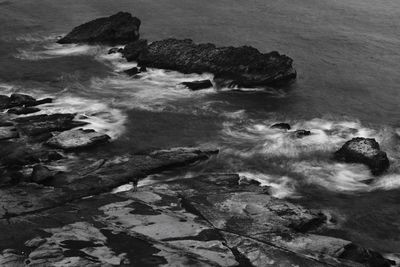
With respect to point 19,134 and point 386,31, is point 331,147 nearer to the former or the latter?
point 19,134

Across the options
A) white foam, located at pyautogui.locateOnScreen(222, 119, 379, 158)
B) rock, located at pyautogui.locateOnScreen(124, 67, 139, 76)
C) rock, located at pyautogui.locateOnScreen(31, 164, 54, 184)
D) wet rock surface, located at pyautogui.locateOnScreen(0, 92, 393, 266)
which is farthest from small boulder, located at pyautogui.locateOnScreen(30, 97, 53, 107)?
white foam, located at pyautogui.locateOnScreen(222, 119, 379, 158)

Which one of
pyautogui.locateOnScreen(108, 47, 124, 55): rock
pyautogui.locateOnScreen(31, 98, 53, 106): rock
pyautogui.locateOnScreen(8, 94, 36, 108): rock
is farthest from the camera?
pyautogui.locateOnScreen(108, 47, 124, 55): rock

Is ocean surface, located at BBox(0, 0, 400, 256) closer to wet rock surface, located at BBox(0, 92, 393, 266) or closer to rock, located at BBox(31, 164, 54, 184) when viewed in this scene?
wet rock surface, located at BBox(0, 92, 393, 266)

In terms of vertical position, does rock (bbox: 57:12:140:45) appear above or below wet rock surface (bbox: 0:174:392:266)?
above

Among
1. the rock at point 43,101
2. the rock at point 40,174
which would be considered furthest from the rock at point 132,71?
the rock at point 40,174

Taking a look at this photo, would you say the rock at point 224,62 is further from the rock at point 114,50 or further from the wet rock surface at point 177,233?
the wet rock surface at point 177,233

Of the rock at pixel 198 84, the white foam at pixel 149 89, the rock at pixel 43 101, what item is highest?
the rock at pixel 198 84

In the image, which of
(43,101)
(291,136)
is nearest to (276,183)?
(291,136)
